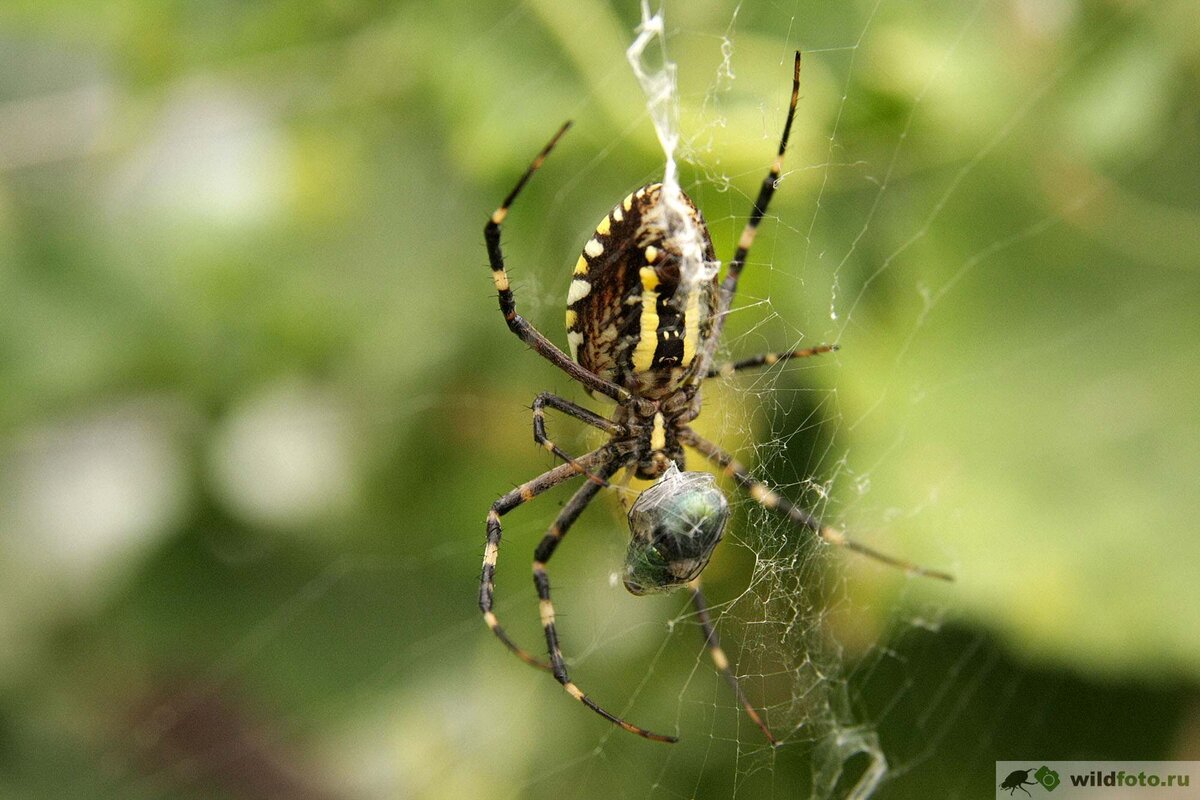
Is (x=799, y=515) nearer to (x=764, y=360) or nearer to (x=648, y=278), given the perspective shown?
(x=764, y=360)

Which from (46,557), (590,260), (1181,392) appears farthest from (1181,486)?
(46,557)

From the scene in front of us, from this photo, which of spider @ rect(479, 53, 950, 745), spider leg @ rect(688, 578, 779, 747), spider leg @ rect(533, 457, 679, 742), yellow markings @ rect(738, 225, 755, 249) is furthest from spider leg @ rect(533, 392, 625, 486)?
yellow markings @ rect(738, 225, 755, 249)

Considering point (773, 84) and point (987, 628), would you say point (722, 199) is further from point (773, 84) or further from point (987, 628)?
point (987, 628)

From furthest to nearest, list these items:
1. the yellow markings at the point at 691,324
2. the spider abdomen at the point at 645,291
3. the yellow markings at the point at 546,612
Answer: the yellow markings at the point at 546,612
the yellow markings at the point at 691,324
the spider abdomen at the point at 645,291

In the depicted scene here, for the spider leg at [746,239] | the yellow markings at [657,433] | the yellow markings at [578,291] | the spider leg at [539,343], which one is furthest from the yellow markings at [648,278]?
the yellow markings at [657,433]

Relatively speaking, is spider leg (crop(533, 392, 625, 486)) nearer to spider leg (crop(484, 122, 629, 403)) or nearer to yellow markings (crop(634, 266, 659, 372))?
spider leg (crop(484, 122, 629, 403))

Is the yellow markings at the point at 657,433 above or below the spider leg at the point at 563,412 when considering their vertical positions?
below

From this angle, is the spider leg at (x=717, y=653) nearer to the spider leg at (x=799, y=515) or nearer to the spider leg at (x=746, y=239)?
the spider leg at (x=799, y=515)
